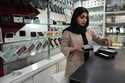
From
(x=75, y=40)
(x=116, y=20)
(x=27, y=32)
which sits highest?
(x=116, y=20)

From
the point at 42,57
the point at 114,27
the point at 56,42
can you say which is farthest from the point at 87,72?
the point at 114,27

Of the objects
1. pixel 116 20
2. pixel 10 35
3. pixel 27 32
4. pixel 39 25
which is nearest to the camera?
pixel 10 35

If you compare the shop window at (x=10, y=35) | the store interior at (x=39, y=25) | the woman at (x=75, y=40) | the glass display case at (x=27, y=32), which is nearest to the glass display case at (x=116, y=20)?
the store interior at (x=39, y=25)

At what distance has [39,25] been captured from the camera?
2.32 metres

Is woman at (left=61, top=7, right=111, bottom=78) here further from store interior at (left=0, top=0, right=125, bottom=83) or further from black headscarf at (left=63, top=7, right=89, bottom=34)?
store interior at (left=0, top=0, right=125, bottom=83)

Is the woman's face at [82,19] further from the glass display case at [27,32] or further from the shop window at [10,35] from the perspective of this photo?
the shop window at [10,35]

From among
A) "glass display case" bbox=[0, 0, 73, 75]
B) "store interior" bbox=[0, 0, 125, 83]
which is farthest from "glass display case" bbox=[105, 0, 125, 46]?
"glass display case" bbox=[0, 0, 73, 75]

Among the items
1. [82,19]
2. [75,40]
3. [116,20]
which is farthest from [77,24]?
[116,20]

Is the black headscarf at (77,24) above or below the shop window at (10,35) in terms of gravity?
above

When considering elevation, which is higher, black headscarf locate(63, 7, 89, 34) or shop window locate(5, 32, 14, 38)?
black headscarf locate(63, 7, 89, 34)

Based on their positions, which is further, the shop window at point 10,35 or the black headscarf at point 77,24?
the black headscarf at point 77,24

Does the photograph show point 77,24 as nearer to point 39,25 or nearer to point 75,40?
point 75,40

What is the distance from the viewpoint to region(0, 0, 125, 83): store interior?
167cm

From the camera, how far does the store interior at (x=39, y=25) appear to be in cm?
167
